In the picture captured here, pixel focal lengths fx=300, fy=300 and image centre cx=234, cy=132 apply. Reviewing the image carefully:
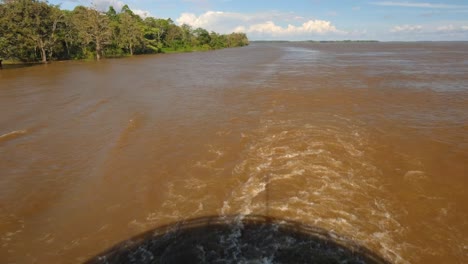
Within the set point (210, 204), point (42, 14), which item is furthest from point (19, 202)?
point (42, 14)

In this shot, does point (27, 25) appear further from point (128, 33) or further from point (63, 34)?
point (128, 33)

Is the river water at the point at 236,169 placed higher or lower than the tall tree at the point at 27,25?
lower

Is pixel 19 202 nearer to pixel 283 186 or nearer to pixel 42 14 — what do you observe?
pixel 283 186

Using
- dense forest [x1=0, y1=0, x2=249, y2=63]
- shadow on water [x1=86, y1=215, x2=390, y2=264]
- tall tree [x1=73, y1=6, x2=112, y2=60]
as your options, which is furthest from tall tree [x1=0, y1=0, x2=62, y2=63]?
shadow on water [x1=86, y1=215, x2=390, y2=264]

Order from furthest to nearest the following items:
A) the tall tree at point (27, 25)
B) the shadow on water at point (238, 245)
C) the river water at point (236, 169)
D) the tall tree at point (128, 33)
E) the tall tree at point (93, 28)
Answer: the tall tree at point (128, 33)
the tall tree at point (93, 28)
the tall tree at point (27, 25)
the river water at point (236, 169)
the shadow on water at point (238, 245)

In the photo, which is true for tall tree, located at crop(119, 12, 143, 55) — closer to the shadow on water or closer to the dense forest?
the dense forest

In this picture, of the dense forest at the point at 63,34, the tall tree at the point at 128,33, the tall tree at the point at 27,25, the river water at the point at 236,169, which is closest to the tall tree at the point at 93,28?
the dense forest at the point at 63,34

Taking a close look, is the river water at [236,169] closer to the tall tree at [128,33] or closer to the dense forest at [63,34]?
the dense forest at [63,34]

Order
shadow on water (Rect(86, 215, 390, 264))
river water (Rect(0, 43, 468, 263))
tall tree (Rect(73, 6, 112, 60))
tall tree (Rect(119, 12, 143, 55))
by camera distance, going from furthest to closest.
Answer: tall tree (Rect(119, 12, 143, 55)), tall tree (Rect(73, 6, 112, 60)), river water (Rect(0, 43, 468, 263)), shadow on water (Rect(86, 215, 390, 264))
